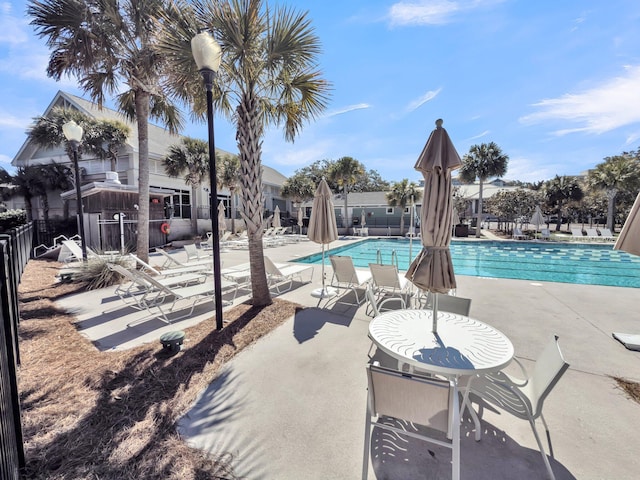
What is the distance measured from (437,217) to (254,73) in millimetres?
4306

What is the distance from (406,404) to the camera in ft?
6.08

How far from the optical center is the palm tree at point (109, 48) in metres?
6.45

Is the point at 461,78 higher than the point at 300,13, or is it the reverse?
the point at 461,78

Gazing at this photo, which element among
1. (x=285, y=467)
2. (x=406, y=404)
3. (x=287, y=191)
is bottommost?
(x=285, y=467)

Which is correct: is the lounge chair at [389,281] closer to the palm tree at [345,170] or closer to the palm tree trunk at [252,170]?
the palm tree trunk at [252,170]

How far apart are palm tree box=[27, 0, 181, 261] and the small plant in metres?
1.12

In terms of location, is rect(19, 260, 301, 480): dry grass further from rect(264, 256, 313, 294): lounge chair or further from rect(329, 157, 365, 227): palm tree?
rect(329, 157, 365, 227): palm tree

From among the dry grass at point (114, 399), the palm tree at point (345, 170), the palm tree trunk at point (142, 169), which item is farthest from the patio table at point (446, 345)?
the palm tree at point (345, 170)

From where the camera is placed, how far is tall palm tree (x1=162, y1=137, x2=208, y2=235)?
1761cm

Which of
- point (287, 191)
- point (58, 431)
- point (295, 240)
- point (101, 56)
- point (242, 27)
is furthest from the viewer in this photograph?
point (287, 191)

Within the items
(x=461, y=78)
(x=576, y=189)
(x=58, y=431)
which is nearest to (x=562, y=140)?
(x=576, y=189)

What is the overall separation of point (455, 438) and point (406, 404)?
1.15 ft

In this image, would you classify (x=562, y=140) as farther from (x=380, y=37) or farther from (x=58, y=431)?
(x=58, y=431)

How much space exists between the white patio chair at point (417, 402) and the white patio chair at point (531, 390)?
0.76 metres
